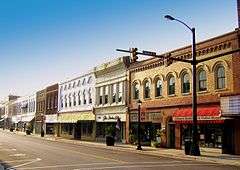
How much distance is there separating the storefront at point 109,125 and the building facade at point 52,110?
20.7 metres

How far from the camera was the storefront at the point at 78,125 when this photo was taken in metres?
54.5

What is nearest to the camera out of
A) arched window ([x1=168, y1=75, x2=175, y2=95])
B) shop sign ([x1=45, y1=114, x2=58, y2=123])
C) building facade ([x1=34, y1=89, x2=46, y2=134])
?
arched window ([x1=168, y1=75, x2=175, y2=95])

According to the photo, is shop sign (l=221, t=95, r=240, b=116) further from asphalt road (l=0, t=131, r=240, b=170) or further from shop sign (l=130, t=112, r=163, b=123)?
shop sign (l=130, t=112, r=163, b=123)

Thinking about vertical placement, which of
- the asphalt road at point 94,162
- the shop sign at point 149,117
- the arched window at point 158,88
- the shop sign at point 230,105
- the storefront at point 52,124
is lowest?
the asphalt road at point 94,162

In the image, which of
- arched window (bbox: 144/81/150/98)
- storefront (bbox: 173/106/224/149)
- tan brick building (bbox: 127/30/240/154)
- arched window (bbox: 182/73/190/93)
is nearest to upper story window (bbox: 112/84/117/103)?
tan brick building (bbox: 127/30/240/154)

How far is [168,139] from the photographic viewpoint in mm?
36875

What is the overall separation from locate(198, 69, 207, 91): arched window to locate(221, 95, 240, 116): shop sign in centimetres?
408

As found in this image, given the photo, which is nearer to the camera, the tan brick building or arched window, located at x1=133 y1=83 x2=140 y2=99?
the tan brick building

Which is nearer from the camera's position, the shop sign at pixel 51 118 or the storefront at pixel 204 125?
the storefront at pixel 204 125

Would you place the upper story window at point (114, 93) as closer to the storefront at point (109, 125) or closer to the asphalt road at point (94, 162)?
the storefront at point (109, 125)

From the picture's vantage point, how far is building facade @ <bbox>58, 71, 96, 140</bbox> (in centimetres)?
5509

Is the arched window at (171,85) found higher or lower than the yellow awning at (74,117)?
higher

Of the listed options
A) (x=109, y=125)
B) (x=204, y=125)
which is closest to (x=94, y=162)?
(x=204, y=125)

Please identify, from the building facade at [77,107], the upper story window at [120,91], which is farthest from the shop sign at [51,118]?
the upper story window at [120,91]
